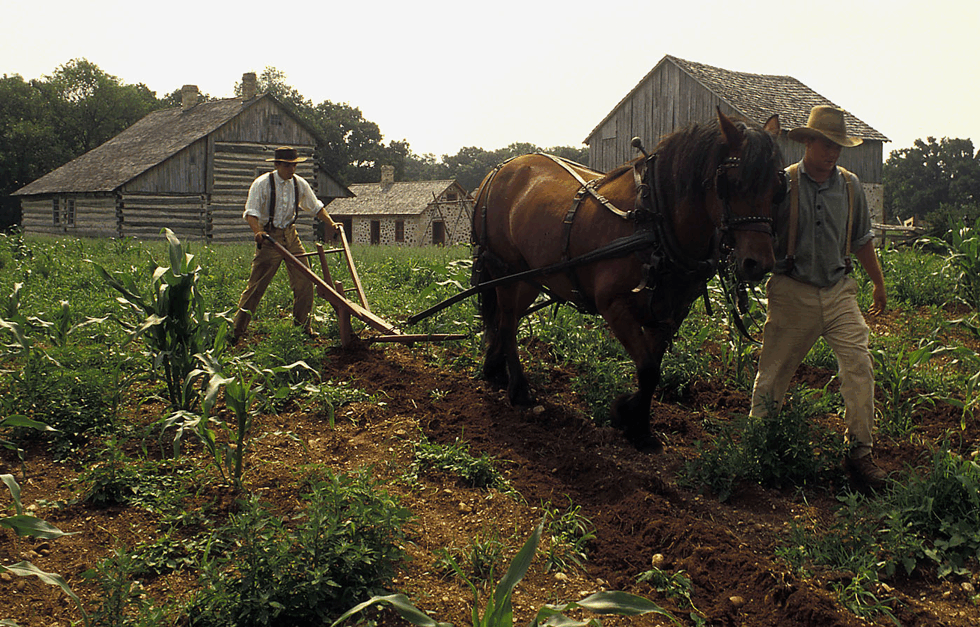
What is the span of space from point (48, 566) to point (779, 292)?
3811mm

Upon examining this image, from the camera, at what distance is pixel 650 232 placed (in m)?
3.93

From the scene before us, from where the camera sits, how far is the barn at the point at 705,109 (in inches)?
838

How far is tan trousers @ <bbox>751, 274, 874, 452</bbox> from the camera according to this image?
146 inches

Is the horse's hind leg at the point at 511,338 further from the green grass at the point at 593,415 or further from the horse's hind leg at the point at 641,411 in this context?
the horse's hind leg at the point at 641,411

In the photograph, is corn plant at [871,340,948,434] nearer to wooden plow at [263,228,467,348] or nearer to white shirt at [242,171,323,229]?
wooden plow at [263,228,467,348]

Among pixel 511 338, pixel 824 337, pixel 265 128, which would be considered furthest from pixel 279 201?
pixel 265 128

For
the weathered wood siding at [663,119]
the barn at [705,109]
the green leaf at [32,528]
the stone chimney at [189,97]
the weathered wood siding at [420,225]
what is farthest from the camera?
the weathered wood siding at [420,225]

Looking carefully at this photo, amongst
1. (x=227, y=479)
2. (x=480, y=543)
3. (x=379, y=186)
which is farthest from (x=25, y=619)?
(x=379, y=186)

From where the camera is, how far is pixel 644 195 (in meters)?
4.02

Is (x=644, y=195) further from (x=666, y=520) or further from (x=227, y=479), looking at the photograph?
(x=227, y=479)

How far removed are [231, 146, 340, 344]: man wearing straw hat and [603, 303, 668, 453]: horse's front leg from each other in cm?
332

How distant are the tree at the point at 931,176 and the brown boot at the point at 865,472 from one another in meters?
60.3

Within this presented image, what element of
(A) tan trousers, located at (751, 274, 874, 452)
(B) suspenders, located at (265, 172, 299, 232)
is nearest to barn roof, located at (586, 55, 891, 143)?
(B) suspenders, located at (265, 172, 299, 232)

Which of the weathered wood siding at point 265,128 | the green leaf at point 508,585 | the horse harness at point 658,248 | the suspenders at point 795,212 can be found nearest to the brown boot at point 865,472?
the suspenders at point 795,212
